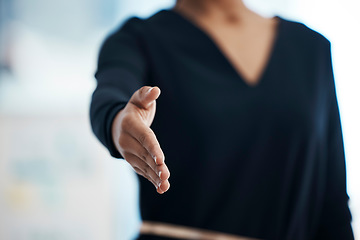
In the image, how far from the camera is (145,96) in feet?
0.59

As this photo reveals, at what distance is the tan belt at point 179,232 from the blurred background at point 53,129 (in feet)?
1.36

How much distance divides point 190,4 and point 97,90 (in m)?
0.14

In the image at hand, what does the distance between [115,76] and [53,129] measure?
1.94 ft

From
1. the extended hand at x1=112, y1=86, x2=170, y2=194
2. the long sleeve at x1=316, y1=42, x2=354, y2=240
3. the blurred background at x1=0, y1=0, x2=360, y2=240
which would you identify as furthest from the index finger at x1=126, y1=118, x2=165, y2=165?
the blurred background at x1=0, y1=0, x2=360, y2=240

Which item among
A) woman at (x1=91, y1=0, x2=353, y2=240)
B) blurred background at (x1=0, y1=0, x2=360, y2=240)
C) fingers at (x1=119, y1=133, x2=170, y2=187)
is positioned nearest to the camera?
fingers at (x1=119, y1=133, x2=170, y2=187)

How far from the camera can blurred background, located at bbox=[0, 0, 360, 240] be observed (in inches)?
30.4

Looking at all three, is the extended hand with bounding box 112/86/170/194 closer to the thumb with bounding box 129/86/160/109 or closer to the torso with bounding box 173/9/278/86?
the thumb with bounding box 129/86/160/109

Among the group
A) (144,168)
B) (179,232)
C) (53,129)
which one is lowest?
(53,129)

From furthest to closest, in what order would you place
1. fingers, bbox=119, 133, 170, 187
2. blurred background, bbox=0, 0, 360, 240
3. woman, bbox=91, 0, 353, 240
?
blurred background, bbox=0, 0, 360, 240
woman, bbox=91, 0, 353, 240
fingers, bbox=119, 133, 170, 187

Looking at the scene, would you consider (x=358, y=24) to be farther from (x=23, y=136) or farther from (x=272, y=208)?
(x=23, y=136)

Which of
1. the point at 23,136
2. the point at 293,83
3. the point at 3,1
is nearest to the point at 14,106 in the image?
the point at 23,136

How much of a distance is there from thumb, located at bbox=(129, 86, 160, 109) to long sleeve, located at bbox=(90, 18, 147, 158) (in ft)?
0.09

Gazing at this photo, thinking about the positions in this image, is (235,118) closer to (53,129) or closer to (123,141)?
(123,141)

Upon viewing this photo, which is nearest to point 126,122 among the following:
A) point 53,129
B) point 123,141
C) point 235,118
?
point 123,141
